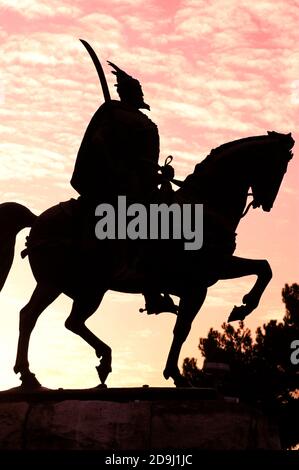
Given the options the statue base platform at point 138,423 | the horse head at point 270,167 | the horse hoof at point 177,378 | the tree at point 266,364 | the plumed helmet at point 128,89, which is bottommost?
the statue base platform at point 138,423

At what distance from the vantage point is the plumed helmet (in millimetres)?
14172

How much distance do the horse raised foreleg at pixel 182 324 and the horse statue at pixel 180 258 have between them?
1cm

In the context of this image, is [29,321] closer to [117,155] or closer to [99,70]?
[117,155]

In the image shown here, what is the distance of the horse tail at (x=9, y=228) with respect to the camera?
14.0m

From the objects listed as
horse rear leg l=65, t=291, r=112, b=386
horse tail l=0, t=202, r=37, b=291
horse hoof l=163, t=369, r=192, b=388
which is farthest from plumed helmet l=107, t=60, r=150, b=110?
horse hoof l=163, t=369, r=192, b=388

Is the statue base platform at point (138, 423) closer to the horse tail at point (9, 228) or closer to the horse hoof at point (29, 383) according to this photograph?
the horse hoof at point (29, 383)

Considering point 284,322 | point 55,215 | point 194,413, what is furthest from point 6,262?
point 284,322

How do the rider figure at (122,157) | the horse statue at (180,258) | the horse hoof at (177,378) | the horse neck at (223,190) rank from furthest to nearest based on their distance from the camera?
the rider figure at (122,157)
the horse neck at (223,190)
the horse statue at (180,258)
the horse hoof at (177,378)

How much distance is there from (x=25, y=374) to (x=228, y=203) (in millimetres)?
3300

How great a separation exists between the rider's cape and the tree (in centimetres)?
1916

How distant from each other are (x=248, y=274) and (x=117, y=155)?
2275mm

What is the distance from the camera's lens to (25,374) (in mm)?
13367

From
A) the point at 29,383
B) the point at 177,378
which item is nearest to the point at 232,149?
the point at 177,378

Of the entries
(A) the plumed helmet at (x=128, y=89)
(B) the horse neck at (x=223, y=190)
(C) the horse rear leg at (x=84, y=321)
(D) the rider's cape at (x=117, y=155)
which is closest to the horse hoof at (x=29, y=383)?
(C) the horse rear leg at (x=84, y=321)
